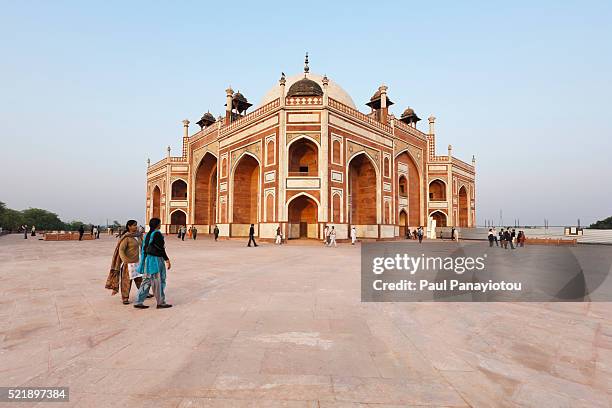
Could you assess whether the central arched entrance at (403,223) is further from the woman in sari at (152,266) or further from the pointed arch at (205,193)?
the woman in sari at (152,266)

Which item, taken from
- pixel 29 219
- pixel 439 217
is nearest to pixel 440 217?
pixel 439 217

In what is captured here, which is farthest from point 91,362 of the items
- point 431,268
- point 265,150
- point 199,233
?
point 199,233

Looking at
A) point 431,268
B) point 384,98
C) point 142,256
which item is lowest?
point 431,268

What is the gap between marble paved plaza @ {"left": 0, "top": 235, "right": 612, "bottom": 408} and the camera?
2.18 meters

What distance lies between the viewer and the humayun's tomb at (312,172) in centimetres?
2155

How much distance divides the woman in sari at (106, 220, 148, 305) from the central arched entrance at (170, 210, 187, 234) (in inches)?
1294

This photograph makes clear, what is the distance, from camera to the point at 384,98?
28.5 m

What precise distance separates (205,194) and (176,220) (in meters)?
5.95

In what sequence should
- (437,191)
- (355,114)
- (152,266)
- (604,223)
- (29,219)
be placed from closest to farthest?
(152,266)
(355,114)
(437,191)
(604,223)
(29,219)

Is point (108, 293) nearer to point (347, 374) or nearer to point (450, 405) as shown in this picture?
point (347, 374)

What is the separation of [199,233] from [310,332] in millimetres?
31589

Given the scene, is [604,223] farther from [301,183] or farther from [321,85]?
[301,183]

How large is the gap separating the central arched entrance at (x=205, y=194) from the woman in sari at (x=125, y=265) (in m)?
28.7

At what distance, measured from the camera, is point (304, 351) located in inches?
114
